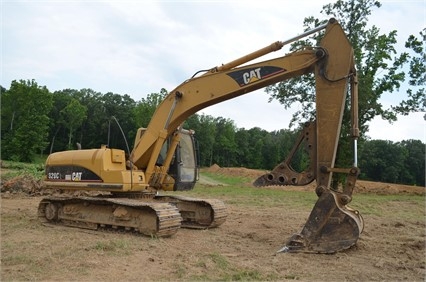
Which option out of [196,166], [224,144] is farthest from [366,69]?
[224,144]

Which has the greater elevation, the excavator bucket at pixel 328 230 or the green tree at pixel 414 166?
the green tree at pixel 414 166

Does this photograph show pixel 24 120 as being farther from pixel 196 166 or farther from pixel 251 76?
pixel 251 76

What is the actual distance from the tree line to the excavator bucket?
37.9 meters

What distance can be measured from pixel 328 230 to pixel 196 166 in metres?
4.40

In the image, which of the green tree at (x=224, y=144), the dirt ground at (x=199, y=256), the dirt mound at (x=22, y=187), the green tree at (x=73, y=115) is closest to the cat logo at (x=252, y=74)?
the dirt ground at (x=199, y=256)

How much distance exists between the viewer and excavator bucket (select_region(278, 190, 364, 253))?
21.6ft

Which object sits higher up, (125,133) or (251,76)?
(125,133)

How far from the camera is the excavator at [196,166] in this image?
688cm

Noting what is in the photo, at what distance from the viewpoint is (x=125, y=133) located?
6169 cm

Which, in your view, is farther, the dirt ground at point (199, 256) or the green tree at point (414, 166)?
the green tree at point (414, 166)

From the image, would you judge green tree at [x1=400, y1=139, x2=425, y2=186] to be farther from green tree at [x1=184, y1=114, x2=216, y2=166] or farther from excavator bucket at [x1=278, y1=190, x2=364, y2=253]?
excavator bucket at [x1=278, y1=190, x2=364, y2=253]

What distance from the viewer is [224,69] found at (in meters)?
8.52

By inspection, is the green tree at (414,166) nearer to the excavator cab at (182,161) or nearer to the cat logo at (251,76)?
the excavator cab at (182,161)

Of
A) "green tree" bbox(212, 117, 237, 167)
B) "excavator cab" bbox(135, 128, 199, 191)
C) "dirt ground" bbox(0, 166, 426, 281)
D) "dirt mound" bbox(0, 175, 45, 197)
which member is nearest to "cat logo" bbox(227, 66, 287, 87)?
"excavator cab" bbox(135, 128, 199, 191)
